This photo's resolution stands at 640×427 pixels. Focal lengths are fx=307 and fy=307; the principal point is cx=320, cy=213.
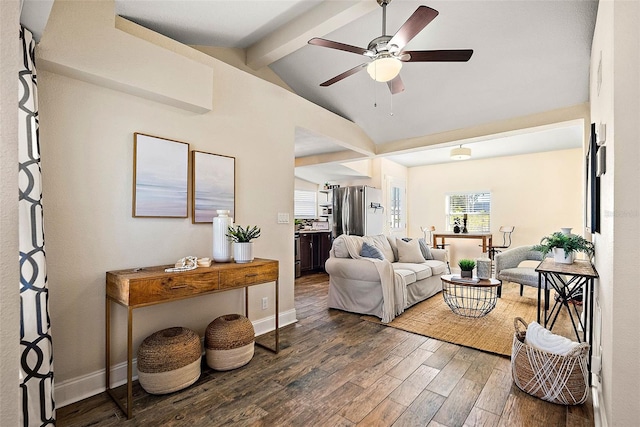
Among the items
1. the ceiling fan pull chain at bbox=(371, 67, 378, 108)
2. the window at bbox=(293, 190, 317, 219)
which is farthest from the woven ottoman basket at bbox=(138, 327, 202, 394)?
the window at bbox=(293, 190, 317, 219)

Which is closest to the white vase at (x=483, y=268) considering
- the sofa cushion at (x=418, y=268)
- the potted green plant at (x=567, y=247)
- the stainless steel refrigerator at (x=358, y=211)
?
the sofa cushion at (x=418, y=268)

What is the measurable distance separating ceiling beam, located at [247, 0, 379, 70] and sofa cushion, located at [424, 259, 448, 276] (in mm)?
3414

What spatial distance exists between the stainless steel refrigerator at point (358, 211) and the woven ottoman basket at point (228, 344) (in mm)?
4420

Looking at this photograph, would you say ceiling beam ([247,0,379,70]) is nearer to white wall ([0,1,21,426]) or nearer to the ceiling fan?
the ceiling fan

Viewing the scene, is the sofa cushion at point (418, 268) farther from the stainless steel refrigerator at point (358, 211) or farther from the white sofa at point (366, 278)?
the stainless steel refrigerator at point (358, 211)

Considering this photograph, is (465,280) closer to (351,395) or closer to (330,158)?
(351,395)

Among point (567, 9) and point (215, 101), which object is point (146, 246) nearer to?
point (215, 101)

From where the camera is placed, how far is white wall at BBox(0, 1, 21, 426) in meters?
0.84

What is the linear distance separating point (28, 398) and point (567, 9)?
4.56m

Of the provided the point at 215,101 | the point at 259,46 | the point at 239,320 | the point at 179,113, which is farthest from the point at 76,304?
the point at 259,46

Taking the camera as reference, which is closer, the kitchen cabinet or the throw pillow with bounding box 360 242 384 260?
the throw pillow with bounding box 360 242 384 260

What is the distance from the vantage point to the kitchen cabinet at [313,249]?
6488mm

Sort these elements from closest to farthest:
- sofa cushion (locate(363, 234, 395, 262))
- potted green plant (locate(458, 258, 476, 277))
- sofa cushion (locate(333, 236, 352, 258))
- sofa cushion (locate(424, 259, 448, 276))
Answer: potted green plant (locate(458, 258, 476, 277))
sofa cushion (locate(333, 236, 352, 258))
sofa cushion (locate(363, 234, 395, 262))
sofa cushion (locate(424, 259, 448, 276))

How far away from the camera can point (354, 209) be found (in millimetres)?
6738
